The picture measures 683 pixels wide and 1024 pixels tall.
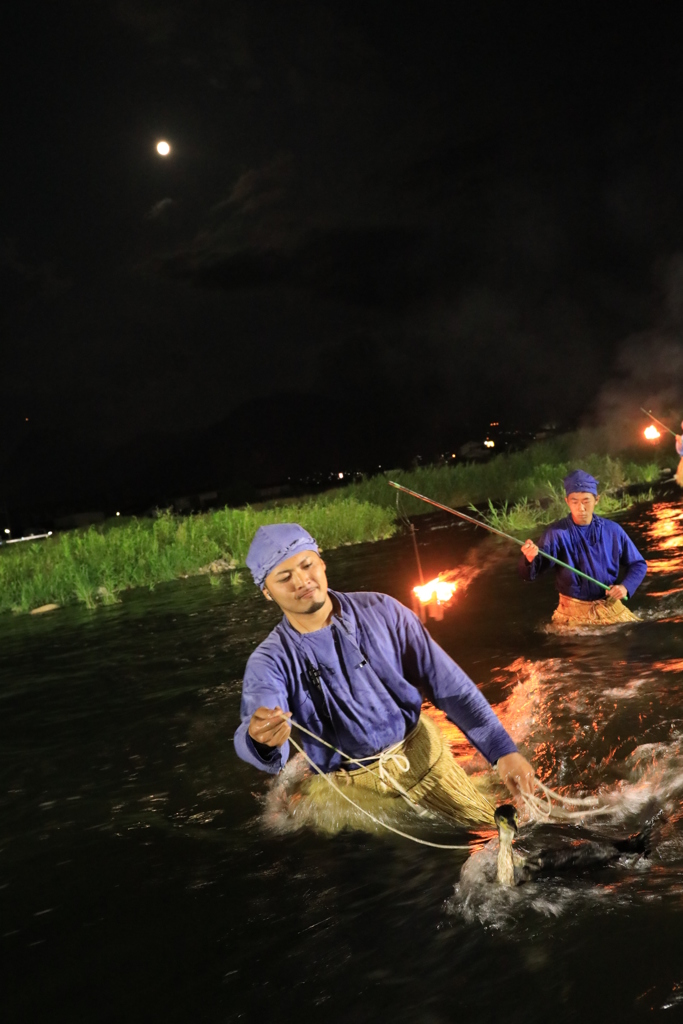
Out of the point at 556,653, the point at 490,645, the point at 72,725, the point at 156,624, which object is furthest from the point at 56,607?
the point at 556,653

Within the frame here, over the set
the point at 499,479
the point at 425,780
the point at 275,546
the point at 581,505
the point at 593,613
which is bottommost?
the point at 593,613

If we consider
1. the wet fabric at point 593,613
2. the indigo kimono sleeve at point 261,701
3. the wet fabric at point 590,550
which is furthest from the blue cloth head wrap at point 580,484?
the indigo kimono sleeve at point 261,701

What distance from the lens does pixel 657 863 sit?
4020 millimetres

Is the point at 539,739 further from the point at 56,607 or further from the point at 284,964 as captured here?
the point at 56,607

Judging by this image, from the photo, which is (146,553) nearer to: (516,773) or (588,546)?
(588,546)

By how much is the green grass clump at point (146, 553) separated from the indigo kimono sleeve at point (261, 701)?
1381cm

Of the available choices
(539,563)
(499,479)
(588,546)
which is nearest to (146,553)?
(499,479)

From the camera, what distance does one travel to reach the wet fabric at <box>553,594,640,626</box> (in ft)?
28.6

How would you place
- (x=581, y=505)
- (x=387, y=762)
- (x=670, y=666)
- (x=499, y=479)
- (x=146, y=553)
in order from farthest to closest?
(x=499, y=479)
(x=146, y=553)
(x=581, y=505)
(x=670, y=666)
(x=387, y=762)

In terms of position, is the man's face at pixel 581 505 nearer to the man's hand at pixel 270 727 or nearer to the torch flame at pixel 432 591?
the torch flame at pixel 432 591

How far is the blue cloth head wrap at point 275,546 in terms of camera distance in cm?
429

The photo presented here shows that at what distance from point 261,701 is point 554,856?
1.53 m

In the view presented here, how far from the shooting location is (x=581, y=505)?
26.4 feet

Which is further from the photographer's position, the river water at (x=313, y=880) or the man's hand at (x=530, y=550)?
the man's hand at (x=530, y=550)
